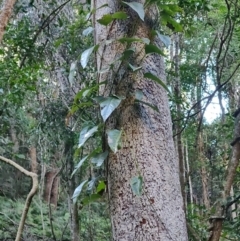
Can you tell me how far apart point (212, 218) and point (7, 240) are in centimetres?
350

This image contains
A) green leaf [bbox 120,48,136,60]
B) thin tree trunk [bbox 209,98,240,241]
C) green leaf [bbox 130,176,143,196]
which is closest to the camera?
green leaf [bbox 130,176,143,196]

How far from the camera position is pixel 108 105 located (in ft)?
2.59

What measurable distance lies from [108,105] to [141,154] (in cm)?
12

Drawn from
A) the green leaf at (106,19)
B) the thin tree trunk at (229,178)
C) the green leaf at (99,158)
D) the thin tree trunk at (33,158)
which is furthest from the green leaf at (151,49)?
the thin tree trunk at (33,158)

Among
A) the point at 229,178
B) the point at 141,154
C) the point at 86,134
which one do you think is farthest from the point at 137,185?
the point at 229,178

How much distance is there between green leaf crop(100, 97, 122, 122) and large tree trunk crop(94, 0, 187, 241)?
1.3 inches

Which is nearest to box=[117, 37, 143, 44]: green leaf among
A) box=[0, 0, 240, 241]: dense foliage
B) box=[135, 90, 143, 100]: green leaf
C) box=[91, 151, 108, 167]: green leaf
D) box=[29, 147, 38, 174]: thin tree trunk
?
box=[0, 0, 240, 241]: dense foliage

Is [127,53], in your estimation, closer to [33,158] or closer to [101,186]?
[101,186]

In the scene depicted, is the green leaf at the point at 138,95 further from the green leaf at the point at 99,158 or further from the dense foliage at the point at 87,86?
the green leaf at the point at 99,158

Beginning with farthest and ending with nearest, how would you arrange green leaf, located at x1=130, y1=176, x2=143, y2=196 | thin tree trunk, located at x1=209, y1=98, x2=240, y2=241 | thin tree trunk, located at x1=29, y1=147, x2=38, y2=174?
thin tree trunk, located at x1=29, y1=147, x2=38, y2=174, thin tree trunk, located at x1=209, y1=98, x2=240, y2=241, green leaf, located at x1=130, y1=176, x2=143, y2=196

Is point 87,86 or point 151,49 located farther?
point 87,86

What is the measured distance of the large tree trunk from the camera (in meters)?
0.73

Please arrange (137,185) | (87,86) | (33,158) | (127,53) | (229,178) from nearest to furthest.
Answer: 1. (137,185)
2. (127,53)
3. (87,86)
4. (229,178)
5. (33,158)

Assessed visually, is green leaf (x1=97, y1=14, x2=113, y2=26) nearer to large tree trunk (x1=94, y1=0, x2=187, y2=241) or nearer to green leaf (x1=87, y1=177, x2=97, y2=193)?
large tree trunk (x1=94, y1=0, x2=187, y2=241)
